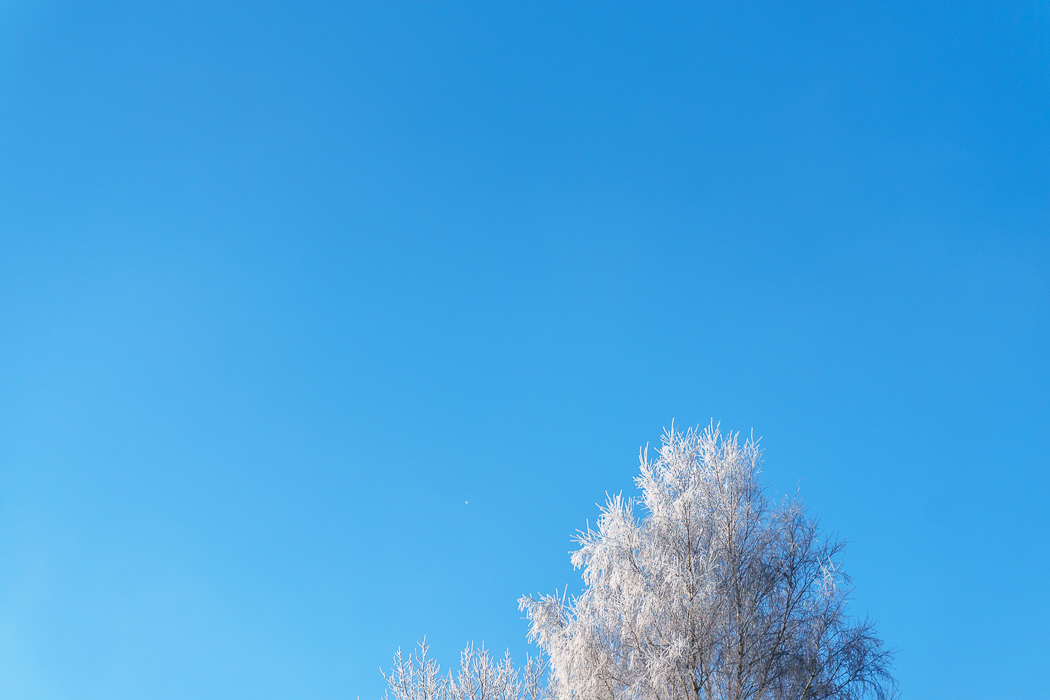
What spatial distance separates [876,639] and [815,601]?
106cm

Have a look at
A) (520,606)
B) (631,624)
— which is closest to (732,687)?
(631,624)

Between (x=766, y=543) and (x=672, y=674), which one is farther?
(x=766, y=543)

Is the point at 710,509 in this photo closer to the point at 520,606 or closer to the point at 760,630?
the point at 760,630

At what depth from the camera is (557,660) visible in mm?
12641

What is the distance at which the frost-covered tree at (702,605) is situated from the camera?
1191cm

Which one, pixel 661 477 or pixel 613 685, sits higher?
pixel 661 477

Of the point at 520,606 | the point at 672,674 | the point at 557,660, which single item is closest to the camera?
the point at 672,674

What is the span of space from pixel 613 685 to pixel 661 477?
3307 mm

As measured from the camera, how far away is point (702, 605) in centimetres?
1218

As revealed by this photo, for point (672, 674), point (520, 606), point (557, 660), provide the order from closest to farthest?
point (672, 674), point (557, 660), point (520, 606)

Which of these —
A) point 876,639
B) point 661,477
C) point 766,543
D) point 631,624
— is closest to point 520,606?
point 631,624

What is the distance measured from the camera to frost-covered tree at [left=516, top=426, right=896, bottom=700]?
11.9m

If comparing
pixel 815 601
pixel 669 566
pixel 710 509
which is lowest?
pixel 815 601

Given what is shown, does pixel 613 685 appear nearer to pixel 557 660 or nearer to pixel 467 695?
pixel 557 660
